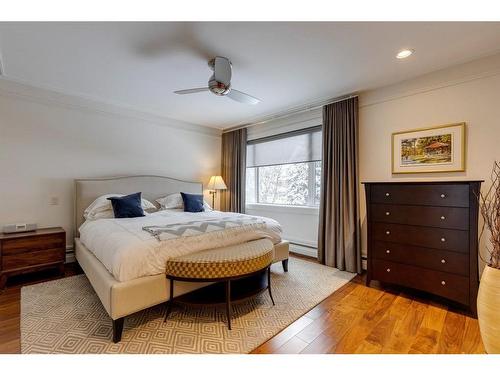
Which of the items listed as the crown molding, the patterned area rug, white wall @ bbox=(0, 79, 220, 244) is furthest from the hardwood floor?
the crown molding

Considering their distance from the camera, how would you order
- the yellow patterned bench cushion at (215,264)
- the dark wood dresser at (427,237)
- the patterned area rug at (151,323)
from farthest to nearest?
the dark wood dresser at (427,237), the yellow patterned bench cushion at (215,264), the patterned area rug at (151,323)

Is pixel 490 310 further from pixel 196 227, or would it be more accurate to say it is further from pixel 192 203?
pixel 192 203

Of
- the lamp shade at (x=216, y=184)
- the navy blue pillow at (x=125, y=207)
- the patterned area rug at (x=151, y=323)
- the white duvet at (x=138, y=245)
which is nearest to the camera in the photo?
the patterned area rug at (x=151, y=323)

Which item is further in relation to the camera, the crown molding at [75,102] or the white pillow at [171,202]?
the white pillow at [171,202]

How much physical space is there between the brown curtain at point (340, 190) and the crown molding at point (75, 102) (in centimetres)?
287

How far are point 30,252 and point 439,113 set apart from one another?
4.99 metres

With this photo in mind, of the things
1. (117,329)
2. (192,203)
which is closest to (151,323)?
(117,329)

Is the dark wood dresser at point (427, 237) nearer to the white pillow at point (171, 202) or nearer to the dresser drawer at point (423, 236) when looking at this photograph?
the dresser drawer at point (423, 236)

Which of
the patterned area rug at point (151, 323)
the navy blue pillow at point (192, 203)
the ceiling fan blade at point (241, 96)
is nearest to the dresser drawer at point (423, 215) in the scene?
the patterned area rug at point (151, 323)

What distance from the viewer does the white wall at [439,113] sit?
2348 millimetres

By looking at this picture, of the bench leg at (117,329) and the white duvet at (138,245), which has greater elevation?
the white duvet at (138,245)

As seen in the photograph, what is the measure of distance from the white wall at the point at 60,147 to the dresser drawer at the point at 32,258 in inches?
21.8

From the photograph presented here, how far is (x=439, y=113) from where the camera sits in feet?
8.67

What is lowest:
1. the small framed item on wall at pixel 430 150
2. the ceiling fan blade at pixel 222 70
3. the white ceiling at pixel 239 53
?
the small framed item on wall at pixel 430 150
